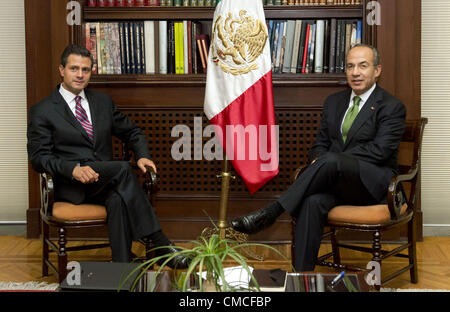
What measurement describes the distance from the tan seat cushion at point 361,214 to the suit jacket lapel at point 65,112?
1501mm

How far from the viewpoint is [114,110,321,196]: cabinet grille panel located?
170 inches

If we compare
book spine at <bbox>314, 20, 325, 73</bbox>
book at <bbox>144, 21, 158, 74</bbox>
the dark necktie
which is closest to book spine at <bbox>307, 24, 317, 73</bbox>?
book spine at <bbox>314, 20, 325, 73</bbox>

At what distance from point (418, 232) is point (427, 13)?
5.26 ft

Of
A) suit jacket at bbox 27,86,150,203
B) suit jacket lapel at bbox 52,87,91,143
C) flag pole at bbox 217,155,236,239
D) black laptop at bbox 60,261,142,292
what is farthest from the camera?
flag pole at bbox 217,155,236,239

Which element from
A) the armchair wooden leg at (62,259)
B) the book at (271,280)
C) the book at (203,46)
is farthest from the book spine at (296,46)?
the book at (271,280)

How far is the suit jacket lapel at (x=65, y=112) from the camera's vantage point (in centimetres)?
344

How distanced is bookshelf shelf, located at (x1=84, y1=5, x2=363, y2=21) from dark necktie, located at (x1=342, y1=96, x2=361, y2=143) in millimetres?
970
